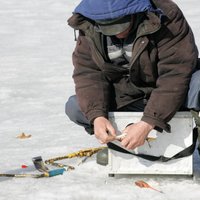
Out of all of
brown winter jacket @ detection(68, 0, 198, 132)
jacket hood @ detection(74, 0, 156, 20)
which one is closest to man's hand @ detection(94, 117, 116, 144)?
brown winter jacket @ detection(68, 0, 198, 132)

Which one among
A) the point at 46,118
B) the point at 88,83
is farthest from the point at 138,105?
the point at 46,118

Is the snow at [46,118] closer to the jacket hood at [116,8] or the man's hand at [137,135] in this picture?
the man's hand at [137,135]

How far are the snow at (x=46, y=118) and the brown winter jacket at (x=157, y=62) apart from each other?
0.34 metres

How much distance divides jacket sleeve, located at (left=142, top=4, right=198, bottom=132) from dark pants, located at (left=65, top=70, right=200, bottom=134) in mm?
33

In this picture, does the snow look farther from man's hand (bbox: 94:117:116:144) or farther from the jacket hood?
the jacket hood

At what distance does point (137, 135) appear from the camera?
10.8ft

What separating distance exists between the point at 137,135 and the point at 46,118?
1.78 metres

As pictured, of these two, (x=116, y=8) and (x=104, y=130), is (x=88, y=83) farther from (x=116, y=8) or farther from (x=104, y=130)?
(x=116, y=8)

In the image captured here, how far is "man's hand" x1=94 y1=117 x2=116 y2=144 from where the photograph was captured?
336 cm

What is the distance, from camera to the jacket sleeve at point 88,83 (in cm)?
351

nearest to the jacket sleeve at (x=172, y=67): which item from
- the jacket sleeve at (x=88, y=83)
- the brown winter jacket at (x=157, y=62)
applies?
the brown winter jacket at (x=157, y=62)

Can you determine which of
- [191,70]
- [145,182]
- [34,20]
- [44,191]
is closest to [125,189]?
[145,182]

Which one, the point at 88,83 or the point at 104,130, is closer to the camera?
the point at 104,130

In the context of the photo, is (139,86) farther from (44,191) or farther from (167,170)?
(44,191)
